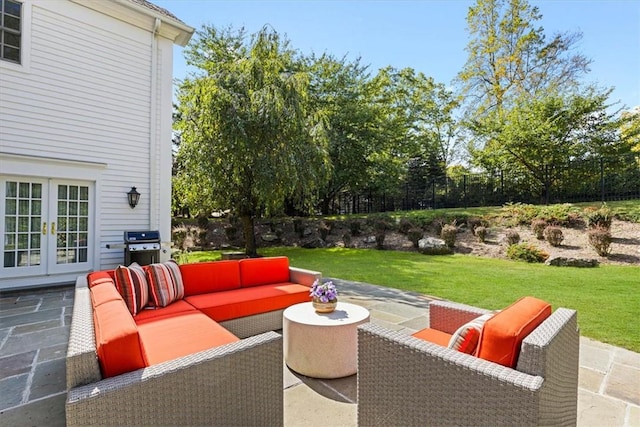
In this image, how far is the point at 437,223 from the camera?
1203cm

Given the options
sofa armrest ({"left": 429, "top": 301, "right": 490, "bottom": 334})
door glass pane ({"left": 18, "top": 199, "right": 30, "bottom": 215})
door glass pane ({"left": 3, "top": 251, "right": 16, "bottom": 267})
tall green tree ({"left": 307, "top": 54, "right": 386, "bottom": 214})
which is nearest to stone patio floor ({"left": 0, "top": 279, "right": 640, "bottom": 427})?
sofa armrest ({"left": 429, "top": 301, "right": 490, "bottom": 334})

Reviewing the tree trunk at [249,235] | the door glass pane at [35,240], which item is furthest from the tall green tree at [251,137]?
the door glass pane at [35,240]

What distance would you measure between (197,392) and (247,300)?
2.07 m

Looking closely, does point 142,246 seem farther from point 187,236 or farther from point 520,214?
point 520,214

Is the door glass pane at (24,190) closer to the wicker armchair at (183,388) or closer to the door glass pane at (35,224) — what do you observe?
the door glass pane at (35,224)

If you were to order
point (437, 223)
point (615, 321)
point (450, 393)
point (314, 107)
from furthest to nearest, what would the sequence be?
point (314, 107) < point (437, 223) < point (615, 321) < point (450, 393)

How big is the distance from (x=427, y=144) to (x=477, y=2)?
324 inches

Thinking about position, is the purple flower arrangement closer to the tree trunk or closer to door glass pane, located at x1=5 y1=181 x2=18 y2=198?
door glass pane, located at x1=5 y1=181 x2=18 y2=198

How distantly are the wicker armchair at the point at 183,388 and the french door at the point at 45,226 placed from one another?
5519 millimetres

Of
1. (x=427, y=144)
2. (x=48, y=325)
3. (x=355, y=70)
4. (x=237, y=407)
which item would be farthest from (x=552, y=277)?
(x=427, y=144)

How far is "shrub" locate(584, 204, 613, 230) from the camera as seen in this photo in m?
8.72

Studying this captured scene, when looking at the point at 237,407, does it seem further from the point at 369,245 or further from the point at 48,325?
the point at 369,245

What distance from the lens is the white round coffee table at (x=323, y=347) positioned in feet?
9.13

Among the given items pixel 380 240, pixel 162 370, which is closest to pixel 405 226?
pixel 380 240
